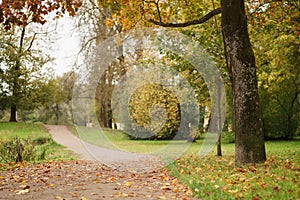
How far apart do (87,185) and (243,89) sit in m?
4.16

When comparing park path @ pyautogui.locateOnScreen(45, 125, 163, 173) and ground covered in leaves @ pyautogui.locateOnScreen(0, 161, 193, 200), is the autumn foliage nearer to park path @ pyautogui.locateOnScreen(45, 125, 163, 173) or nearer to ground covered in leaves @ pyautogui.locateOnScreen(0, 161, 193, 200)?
ground covered in leaves @ pyautogui.locateOnScreen(0, 161, 193, 200)

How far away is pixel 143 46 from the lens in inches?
742

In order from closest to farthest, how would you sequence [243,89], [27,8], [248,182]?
[248,182] < [243,89] < [27,8]

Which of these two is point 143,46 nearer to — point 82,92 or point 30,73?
point 82,92

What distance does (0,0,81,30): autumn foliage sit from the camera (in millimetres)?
8414

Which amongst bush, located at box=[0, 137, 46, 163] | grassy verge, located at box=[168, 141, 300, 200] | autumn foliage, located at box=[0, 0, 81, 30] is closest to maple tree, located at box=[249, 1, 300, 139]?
grassy verge, located at box=[168, 141, 300, 200]

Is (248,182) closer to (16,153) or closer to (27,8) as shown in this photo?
(27,8)

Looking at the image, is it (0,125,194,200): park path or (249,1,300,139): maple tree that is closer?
(0,125,194,200): park path

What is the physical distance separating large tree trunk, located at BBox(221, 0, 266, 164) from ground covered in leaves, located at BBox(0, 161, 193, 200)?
2.01m

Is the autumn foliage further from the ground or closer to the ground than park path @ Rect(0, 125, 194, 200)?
further from the ground

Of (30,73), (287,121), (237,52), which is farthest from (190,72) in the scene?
(30,73)

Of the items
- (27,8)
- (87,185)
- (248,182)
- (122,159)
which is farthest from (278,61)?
(87,185)

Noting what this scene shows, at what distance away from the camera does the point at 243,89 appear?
8.83m

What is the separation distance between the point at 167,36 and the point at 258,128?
5.80 meters
